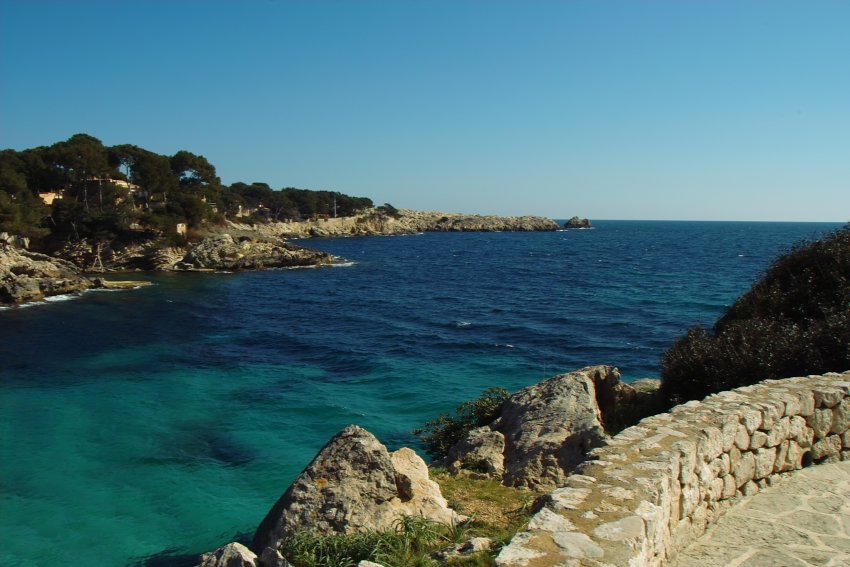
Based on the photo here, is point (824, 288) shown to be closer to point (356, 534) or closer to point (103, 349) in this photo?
point (356, 534)

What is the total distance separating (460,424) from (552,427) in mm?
4245

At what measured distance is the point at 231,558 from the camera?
7.81 m

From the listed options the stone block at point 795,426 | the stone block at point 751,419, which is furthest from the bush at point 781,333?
the stone block at point 751,419

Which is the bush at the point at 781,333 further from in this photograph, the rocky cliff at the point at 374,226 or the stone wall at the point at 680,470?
the rocky cliff at the point at 374,226

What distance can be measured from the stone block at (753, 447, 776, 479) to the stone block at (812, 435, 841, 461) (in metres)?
1.12

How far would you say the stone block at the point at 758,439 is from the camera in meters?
8.12

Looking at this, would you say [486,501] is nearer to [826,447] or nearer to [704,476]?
[704,476]

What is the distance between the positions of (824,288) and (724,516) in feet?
36.2

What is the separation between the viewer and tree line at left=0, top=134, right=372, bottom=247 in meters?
63.6

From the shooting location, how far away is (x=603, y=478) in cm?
660

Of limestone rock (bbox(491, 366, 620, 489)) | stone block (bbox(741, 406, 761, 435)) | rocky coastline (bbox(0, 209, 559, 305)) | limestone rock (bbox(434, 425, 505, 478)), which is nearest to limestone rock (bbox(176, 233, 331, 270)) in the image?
rocky coastline (bbox(0, 209, 559, 305))

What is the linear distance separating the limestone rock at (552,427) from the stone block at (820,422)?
3880 millimetres

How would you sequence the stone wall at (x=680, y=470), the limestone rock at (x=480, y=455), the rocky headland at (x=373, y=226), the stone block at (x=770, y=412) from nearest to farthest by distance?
Result: the stone wall at (x=680, y=470) < the stone block at (x=770, y=412) < the limestone rock at (x=480, y=455) < the rocky headland at (x=373, y=226)

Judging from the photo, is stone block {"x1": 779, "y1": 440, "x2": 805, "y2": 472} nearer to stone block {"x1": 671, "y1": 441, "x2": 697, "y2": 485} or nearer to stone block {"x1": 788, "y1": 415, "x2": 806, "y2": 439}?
stone block {"x1": 788, "y1": 415, "x2": 806, "y2": 439}
